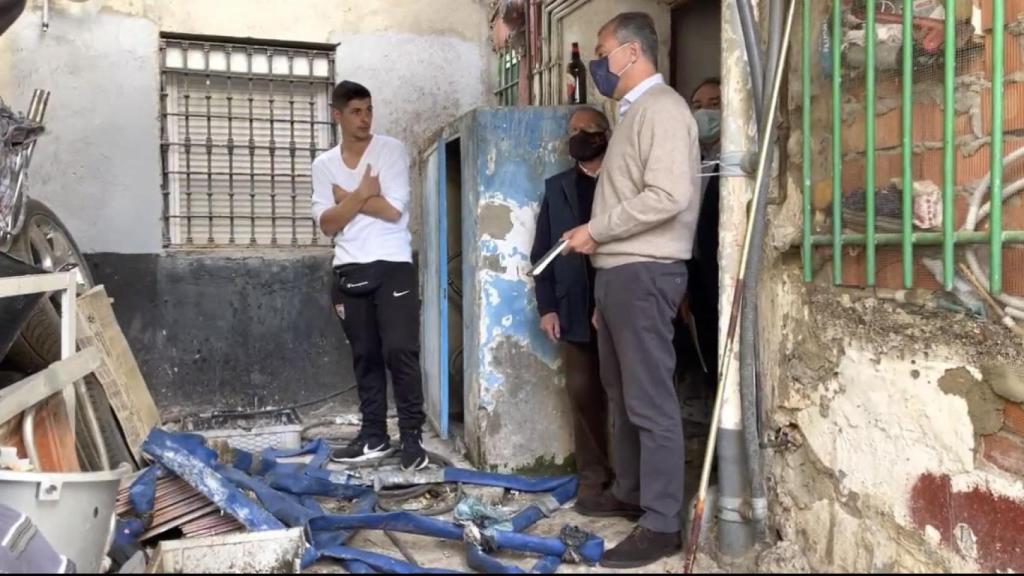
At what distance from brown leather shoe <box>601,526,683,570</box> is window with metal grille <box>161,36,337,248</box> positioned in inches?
140

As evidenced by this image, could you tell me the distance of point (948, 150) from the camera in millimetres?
1963

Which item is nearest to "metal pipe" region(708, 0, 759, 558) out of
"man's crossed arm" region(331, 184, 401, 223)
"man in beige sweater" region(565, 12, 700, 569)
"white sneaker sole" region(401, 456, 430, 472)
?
"man in beige sweater" region(565, 12, 700, 569)

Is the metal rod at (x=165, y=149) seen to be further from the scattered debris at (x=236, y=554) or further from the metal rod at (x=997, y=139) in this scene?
the metal rod at (x=997, y=139)

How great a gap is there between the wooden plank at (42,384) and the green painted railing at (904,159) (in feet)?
7.84

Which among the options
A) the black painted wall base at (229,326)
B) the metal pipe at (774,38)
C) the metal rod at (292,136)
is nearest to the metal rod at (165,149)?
the black painted wall base at (229,326)

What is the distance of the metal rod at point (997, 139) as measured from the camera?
183 centimetres

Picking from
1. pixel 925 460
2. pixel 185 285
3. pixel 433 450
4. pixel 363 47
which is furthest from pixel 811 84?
pixel 185 285

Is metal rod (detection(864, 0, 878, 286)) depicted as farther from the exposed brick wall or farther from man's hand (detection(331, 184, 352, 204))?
man's hand (detection(331, 184, 352, 204))

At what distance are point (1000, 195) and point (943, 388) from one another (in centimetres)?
51

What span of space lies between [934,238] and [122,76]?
4.81 meters

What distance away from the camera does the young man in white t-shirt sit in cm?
388

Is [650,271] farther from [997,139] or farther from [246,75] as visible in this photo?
[246,75]

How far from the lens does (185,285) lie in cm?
526

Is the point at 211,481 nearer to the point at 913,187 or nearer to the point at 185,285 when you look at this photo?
the point at 913,187
